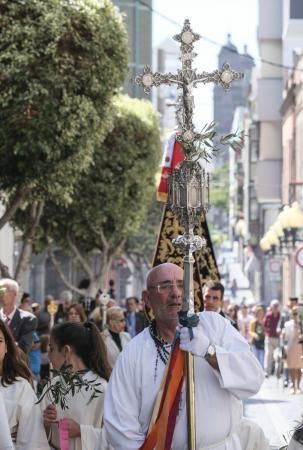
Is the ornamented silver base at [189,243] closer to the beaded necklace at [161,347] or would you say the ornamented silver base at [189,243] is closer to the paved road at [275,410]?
the beaded necklace at [161,347]

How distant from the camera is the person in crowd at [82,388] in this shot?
9.37 meters

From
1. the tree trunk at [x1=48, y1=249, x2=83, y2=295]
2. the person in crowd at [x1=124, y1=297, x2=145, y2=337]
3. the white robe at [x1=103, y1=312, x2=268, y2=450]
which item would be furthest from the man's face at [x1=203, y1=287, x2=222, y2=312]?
the tree trunk at [x1=48, y1=249, x2=83, y2=295]

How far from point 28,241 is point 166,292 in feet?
76.2

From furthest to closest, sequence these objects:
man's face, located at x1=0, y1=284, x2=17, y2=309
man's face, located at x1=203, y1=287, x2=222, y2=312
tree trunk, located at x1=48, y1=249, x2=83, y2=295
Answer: tree trunk, located at x1=48, y1=249, x2=83, y2=295
man's face, located at x1=0, y1=284, x2=17, y2=309
man's face, located at x1=203, y1=287, x2=222, y2=312

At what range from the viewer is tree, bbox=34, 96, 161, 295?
3962 cm

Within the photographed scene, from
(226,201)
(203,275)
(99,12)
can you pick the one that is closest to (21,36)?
(99,12)

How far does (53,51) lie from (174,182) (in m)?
14.7

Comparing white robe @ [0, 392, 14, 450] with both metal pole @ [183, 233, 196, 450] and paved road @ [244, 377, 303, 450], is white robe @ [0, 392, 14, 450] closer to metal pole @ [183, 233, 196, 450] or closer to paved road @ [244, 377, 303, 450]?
→ metal pole @ [183, 233, 196, 450]

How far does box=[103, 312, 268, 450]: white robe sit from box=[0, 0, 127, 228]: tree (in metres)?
15.0

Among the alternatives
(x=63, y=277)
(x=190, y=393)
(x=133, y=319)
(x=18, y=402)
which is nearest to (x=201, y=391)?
(x=190, y=393)

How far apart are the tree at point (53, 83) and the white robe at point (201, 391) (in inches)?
591

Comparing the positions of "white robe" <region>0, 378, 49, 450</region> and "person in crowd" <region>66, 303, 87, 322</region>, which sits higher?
"person in crowd" <region>66, 303, 87, 322</region>

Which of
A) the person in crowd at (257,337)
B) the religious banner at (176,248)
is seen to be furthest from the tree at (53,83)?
the person in crowd at (257,337)

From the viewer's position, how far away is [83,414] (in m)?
9.45
